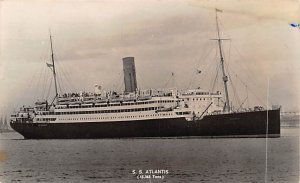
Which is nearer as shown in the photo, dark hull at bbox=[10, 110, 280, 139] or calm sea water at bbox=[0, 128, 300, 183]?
calm sea water at bbox=[0, 128, 300, 183]

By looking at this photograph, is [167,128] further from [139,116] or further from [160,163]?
[160,163]

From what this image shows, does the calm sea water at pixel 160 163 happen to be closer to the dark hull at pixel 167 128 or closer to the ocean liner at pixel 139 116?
the ocean liner at pixel 139 116

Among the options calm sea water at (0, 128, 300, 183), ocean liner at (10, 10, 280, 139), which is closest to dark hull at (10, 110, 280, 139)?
ocean liner at (10, 10, 280, 139)

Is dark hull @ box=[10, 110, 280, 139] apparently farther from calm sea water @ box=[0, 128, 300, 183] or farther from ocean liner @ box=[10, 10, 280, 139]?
calm sea water @ box=[0, 128, 300, 183]

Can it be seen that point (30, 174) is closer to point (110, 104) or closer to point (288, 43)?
point (110, 104)

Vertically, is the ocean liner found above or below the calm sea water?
above

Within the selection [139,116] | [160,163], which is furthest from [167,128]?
[160,163]
